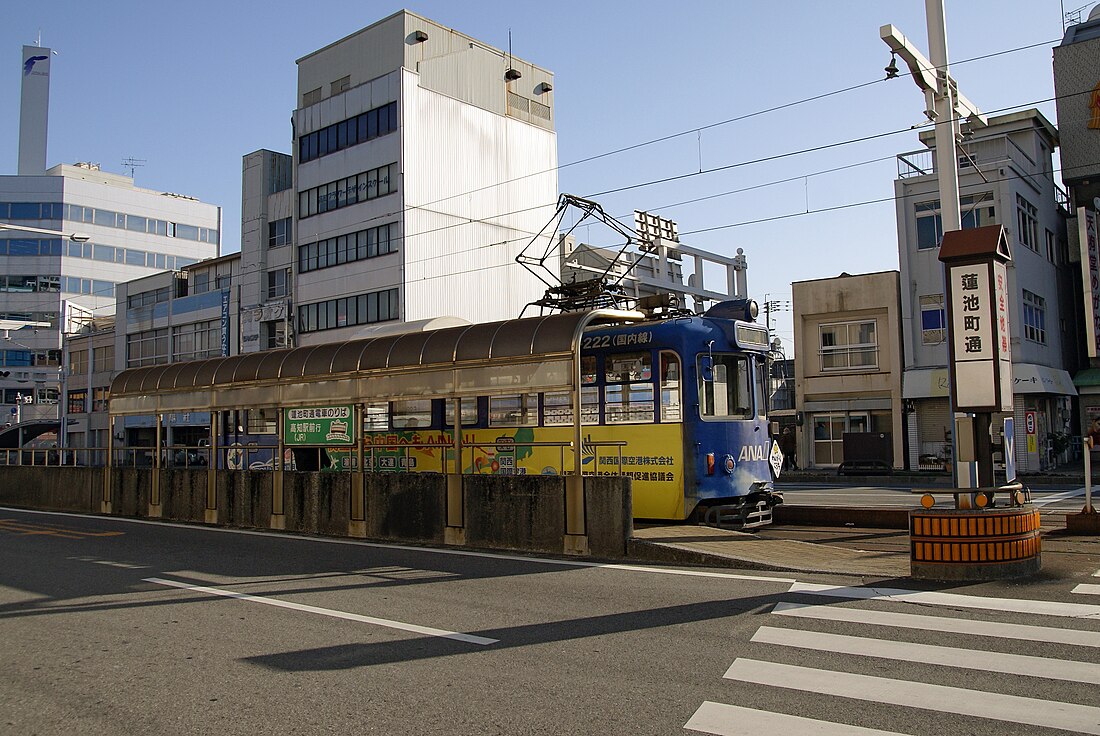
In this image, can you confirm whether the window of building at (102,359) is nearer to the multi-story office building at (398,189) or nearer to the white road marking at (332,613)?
the multi-story office building at (398,189)

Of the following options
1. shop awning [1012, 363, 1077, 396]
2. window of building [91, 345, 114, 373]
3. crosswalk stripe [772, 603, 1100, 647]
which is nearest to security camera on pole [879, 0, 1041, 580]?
crosswalk stripe [772, 603, 1100, 647]

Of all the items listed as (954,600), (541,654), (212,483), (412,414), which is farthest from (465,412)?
(954,600)

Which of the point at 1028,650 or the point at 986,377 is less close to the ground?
the point at 986,377

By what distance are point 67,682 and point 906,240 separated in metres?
36.7

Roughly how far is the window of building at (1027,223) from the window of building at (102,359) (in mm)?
56820

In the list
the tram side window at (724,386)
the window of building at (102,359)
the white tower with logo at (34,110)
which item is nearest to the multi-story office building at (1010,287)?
the tram side window at (724,386)

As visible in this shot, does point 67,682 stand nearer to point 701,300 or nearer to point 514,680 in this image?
point 514,680

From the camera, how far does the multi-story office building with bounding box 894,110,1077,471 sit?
1367 inches

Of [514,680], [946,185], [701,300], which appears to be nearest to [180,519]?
[514,680]

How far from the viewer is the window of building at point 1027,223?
3588 cm

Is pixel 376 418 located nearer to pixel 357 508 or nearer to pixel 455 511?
pixel 357 508

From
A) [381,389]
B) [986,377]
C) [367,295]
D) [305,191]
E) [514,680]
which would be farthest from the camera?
[305,191]

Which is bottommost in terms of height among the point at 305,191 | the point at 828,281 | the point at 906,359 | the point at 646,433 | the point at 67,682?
the point at 67,682

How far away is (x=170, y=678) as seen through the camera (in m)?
6.43
